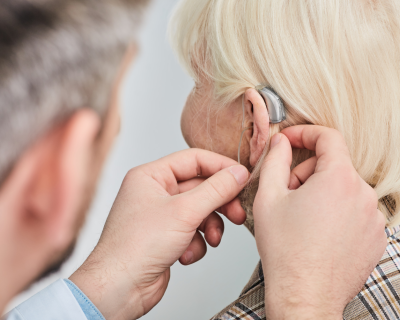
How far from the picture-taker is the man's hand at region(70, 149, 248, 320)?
85cm

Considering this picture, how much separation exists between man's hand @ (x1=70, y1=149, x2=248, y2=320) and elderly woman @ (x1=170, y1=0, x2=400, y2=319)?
7.6 inches

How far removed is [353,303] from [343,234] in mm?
280

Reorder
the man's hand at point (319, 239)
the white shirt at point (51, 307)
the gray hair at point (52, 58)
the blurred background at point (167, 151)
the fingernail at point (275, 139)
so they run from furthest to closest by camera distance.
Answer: the blurred background at point (167, 151) → the fingernail at point (275, 139) → the white shirt at point (51, 307) → the man's hand at point (319, 239) → the gray hair at point (52, 58)

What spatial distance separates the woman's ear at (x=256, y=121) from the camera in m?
0.92

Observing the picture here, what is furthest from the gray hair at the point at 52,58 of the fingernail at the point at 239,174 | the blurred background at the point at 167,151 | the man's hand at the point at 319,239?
the blurred background at the point at 167,151

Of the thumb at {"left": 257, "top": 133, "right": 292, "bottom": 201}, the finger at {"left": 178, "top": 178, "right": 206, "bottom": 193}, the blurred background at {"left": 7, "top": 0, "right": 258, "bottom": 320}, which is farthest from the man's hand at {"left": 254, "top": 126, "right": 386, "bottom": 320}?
the blurred background at {"left": 7, "top": 0, "right": 258, "bottom": 320}

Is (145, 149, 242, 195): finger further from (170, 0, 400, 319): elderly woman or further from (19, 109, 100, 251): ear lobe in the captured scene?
(19, 109, 100, 251): ear lobe

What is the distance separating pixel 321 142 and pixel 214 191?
0.27 meters

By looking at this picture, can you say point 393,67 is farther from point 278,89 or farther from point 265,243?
point 265,243

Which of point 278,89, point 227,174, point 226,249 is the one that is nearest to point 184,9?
point 278,89

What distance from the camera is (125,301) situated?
0.91m

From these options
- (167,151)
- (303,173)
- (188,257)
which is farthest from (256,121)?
(167,151)

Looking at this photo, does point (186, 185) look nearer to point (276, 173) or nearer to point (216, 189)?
point (216, 189)

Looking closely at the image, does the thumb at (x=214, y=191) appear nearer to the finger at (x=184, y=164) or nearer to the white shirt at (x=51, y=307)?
the finger at (x=184, y=164)
